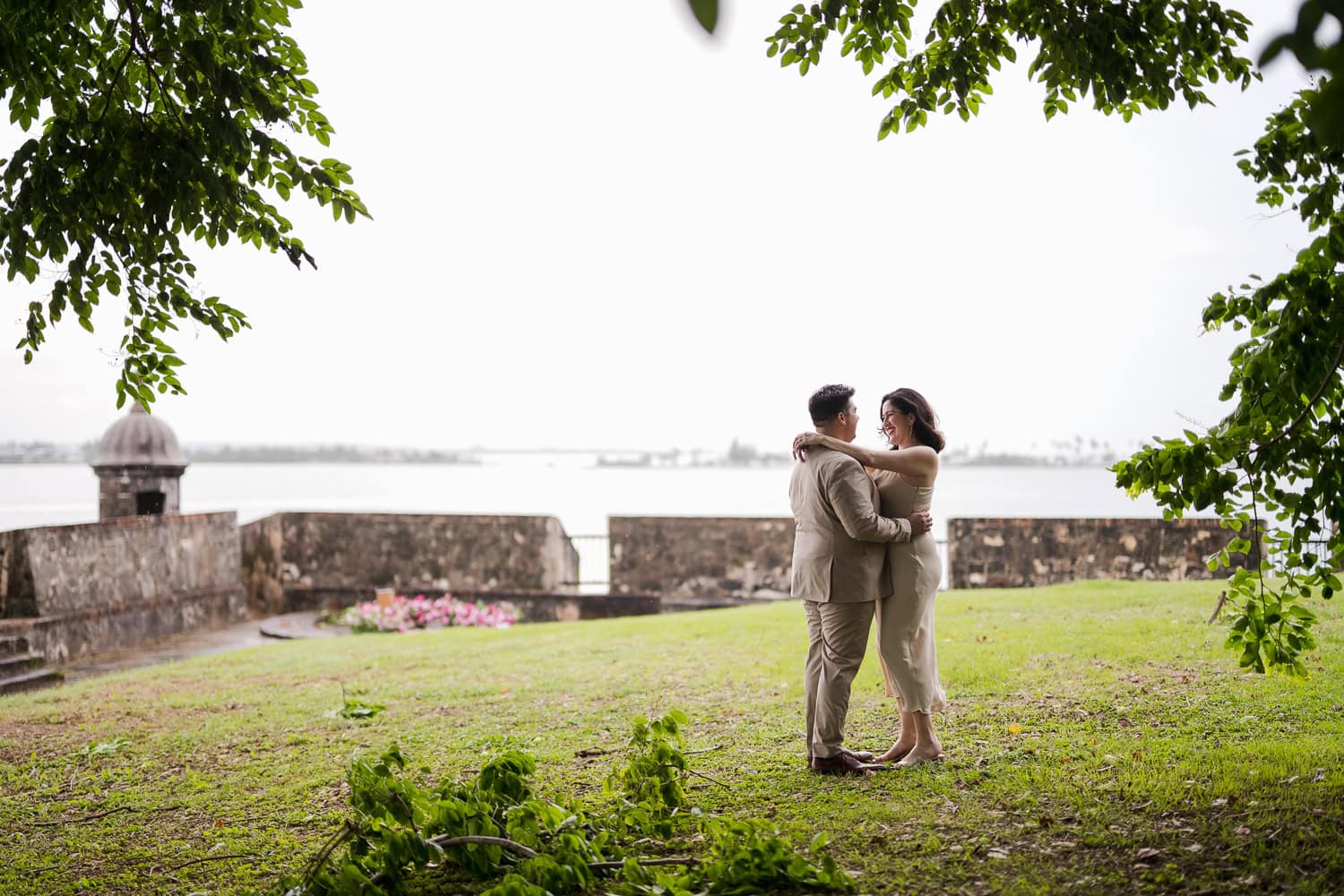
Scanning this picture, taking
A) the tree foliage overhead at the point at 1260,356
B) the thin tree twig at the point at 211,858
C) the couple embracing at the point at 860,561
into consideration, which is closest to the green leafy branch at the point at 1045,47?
the tree foliage overhead at the point at 1260,356

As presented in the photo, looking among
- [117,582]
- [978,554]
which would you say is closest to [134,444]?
[117,582]

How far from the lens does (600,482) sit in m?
142

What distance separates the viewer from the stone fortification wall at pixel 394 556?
17.8 m

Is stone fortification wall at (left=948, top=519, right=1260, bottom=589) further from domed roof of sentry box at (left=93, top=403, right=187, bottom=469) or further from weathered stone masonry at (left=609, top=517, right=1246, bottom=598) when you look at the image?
domed roof of sentry box at (left=93, top=403, right=187, bottom=469)

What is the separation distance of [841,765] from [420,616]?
11.9m

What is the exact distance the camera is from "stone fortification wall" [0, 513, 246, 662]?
12.6 m

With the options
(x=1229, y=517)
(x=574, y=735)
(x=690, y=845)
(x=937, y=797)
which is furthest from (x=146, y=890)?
(x=1229, y=517)

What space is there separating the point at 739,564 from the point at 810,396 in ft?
39.9

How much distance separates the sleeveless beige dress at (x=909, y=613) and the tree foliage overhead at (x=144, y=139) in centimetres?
358

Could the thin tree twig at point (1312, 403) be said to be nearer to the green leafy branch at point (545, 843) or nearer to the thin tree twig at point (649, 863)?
the green leafy branch at point (545, 843)

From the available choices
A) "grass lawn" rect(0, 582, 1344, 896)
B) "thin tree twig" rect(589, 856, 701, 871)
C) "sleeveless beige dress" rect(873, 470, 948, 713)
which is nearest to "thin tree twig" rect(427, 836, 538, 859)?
"thin tree twig" rect(589, 856, 701, 871)

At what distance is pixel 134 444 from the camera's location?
55.9ft

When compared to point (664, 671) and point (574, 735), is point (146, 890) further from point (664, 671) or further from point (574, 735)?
point (664, 671)

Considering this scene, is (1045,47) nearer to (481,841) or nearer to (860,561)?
(860,561)
